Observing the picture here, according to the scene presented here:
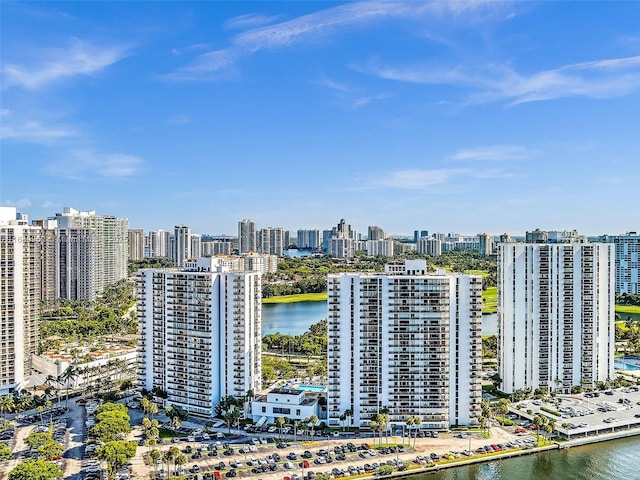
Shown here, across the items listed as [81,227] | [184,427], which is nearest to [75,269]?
[81,227]

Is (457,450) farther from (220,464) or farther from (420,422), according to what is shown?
(220,464)

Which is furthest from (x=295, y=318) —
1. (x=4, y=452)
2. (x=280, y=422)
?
(x=4, y=452)

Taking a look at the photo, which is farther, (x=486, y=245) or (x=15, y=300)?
(x=486, y=245)

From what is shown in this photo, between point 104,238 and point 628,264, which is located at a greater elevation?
point 104,238

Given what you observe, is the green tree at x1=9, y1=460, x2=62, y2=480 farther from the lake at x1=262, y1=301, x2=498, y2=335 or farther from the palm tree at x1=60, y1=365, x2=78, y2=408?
the lake at x1=262, y1=301, x2=498, y2=335

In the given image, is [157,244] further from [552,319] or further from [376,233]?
[552,319]

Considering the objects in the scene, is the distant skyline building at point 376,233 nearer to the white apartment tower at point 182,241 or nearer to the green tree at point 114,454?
the white apartment tower at point 182,241

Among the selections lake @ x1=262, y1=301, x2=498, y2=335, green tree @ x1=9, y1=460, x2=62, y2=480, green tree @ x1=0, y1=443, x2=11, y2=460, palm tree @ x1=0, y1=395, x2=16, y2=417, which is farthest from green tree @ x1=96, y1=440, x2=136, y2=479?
lake @ x1=262, y1=301, x2=498, y2=335
